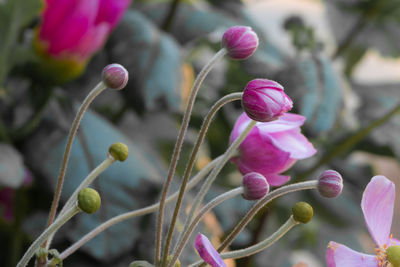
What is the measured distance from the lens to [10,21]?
432mm

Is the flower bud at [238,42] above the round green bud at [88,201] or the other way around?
above

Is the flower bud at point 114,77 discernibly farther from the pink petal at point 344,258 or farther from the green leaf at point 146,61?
the green leaf at point 146,61

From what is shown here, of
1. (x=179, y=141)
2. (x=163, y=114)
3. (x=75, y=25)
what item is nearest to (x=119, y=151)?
(x=179, y=141)

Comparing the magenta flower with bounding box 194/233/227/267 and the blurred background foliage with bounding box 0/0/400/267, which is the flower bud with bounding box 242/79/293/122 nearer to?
the magenta flower with bounding box 194/233/227/267

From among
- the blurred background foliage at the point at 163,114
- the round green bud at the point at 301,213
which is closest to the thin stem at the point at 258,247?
the round green bud at the point at 301,213

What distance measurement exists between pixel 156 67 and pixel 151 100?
4 centimetres

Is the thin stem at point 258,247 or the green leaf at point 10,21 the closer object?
the thin stem at point 258,247

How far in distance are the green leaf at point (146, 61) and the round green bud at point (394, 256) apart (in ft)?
0.99

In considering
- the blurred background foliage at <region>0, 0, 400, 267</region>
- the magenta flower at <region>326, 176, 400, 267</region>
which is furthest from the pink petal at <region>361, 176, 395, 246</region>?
the blurred background foliage at <region>0, 0, 400, 267</region>

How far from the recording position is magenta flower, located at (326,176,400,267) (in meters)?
0.21

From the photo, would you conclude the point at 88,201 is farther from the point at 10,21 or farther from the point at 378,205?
the point at 10,21

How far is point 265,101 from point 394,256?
0.22ft

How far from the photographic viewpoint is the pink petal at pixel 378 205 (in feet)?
0.69

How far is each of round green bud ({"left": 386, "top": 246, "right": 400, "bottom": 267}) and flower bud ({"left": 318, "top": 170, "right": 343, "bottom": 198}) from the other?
28 millimetres
